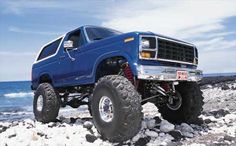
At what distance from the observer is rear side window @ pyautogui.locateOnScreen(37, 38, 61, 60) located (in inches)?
379

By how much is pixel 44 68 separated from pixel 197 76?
424cm

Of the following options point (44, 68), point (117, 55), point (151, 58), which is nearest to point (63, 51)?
point (44, 68)

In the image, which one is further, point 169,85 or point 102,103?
point 169,85

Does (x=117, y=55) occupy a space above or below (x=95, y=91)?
above

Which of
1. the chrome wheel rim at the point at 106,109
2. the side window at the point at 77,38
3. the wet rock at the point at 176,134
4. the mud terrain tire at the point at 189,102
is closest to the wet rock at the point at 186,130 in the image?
the wet rock at the point at 176,134

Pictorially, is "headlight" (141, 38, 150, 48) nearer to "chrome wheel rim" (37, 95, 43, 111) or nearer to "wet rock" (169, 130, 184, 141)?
"wet rock" (169, 130, 184, 141)

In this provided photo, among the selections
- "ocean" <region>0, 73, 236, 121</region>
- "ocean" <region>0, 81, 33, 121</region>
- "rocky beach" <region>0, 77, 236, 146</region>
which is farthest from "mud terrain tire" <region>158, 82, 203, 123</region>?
"ocean" <region>0, 81, 33, 121</region>

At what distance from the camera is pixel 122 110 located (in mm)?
5914

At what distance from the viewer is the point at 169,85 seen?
768cm

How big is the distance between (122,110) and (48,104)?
3.47 m

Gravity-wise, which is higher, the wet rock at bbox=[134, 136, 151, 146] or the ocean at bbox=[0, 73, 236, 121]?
the wet rock at bbox=[134, 136, 151, 146]

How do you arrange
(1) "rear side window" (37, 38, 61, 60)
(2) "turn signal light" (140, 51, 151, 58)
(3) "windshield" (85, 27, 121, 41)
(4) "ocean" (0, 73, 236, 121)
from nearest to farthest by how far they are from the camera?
(2) "turn signal light" (140, 51, 151, 58), (3) "windshield" (85, 27, 121, 41), (1) "rear side window" (37, 38, 61, 60), (4) "ocean" (0, 73, 236, 121)

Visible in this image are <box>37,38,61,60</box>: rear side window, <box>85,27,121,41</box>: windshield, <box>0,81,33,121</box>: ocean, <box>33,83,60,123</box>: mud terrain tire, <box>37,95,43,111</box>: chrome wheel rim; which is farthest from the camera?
<box>0,81,33,121</box>: ocean

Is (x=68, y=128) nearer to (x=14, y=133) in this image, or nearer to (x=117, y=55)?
(x=14, y=133)
